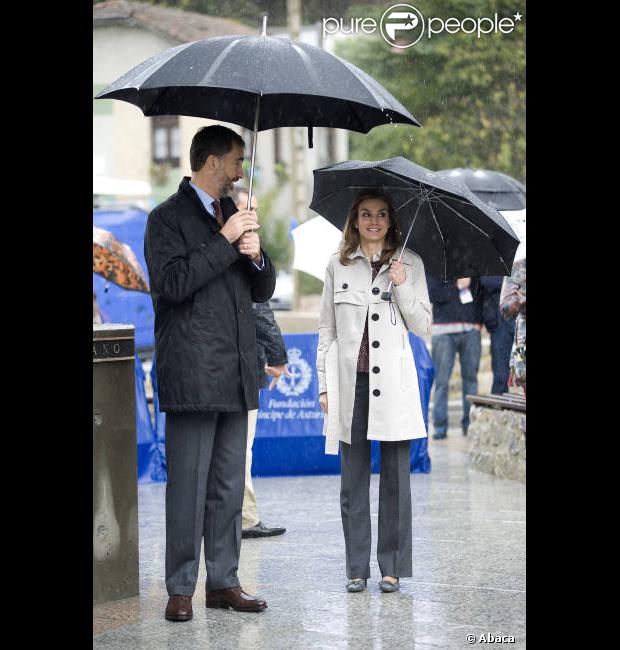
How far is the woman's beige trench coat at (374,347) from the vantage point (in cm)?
623

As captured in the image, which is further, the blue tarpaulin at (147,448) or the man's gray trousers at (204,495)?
the blue tarpaulin at (147,448)

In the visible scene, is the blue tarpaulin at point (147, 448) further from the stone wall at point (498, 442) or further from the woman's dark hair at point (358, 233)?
the woman's dark hair at point (358, 233)

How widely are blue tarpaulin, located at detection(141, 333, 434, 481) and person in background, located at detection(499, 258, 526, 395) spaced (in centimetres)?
69

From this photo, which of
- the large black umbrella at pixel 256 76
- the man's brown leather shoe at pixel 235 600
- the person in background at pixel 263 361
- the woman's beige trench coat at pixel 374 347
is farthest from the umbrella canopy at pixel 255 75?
the man's brown leather shoe at pixel 235 600

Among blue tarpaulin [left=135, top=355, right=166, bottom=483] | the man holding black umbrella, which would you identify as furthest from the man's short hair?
blue tarpaulin [left=135, top=355, right=166, bottom=483]

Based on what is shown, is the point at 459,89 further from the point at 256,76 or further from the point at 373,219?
the point at 256,76

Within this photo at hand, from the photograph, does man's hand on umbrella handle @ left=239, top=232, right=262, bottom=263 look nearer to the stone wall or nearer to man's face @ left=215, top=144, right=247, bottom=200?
man's face @ left=215, top=144, right=247, bottom=200

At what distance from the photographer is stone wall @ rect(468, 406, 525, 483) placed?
973cm

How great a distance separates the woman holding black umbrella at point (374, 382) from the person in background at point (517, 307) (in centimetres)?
337

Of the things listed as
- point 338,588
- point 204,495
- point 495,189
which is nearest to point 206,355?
point 204,495
